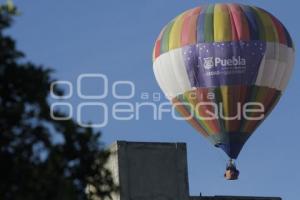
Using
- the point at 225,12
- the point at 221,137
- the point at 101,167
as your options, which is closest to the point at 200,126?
the point at 221,137

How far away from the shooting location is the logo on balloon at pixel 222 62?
5875 centimetres

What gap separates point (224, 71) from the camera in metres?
59.0

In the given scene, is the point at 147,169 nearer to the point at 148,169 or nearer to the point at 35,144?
the point at 148,169

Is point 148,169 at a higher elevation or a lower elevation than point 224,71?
lower

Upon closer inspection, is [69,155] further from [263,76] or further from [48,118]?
[263,76]

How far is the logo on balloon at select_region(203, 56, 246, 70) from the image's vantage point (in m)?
58.8

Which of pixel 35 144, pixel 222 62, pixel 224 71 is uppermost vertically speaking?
pixel 222 62

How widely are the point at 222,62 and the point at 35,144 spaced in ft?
128

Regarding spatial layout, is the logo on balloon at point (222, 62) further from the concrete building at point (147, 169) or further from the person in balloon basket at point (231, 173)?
the concrete building at point (147, 169)

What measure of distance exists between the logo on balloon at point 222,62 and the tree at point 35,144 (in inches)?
1494

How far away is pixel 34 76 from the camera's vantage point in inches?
803

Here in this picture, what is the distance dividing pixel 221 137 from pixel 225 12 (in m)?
6.42

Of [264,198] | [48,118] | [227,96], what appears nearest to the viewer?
[48,118]

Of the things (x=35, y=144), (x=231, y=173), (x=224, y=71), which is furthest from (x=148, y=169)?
(x=35, y=144)
